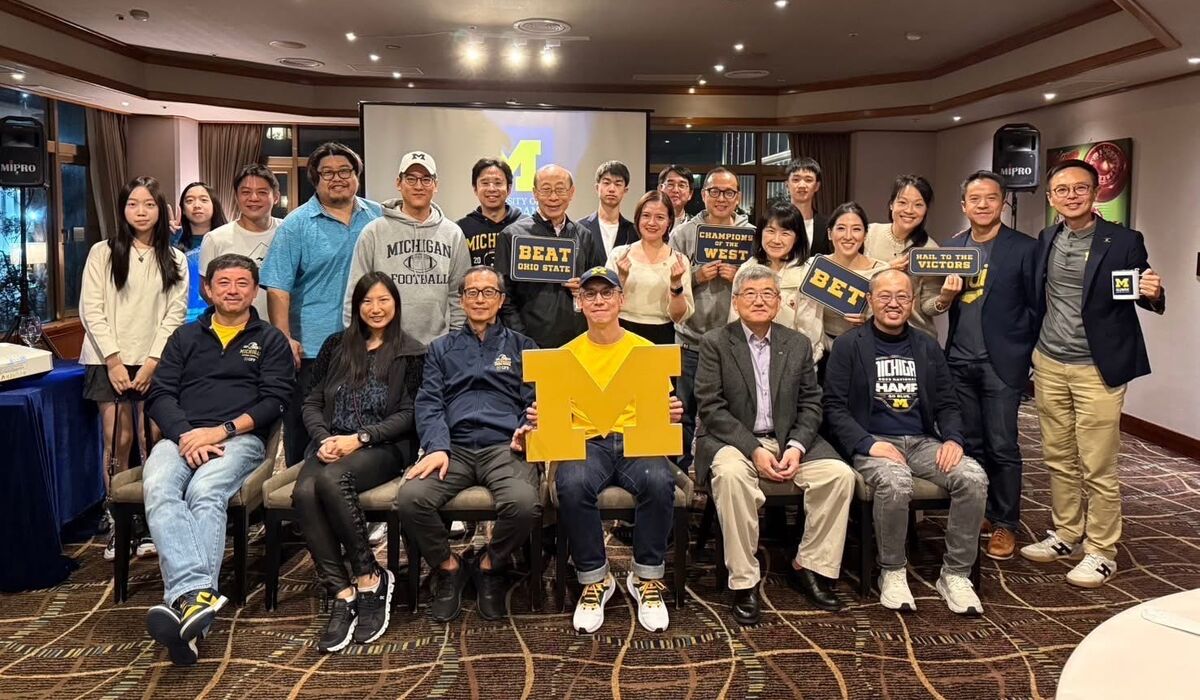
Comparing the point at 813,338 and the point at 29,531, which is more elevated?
the point at 813,338

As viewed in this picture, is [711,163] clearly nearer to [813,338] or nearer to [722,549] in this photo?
[813,338]

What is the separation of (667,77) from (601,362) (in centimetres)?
645

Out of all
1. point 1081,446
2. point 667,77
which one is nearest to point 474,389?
point 1081,446

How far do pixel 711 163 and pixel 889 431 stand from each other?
791cm

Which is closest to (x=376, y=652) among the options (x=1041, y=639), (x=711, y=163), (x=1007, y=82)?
(x=1041, y=639)

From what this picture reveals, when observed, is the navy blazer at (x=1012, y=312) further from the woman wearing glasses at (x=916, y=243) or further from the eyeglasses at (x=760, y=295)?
the eyeglasses at (x=760, y=295)

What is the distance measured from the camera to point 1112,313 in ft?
10.3

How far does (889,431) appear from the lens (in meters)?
3.15

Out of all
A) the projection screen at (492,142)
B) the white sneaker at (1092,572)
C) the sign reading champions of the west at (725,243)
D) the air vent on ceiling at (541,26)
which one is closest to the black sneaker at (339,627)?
the sign reading champions of the west at (725,243)

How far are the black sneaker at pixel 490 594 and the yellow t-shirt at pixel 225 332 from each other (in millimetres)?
1264

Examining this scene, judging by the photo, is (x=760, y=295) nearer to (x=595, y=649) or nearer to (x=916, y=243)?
(x=916, y=243)

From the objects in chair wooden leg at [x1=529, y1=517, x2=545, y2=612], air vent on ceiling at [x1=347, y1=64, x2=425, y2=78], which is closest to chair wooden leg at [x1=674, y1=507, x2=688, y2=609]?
chair wooden leg at [x1=529, y1=517, x2=545, y2=612]

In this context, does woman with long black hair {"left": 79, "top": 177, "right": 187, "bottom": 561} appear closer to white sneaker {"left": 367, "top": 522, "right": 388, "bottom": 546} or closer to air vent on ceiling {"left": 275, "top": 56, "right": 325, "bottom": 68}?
white sneaker {"left": 367, "top": 522, "right": 388, "bottom": 546}

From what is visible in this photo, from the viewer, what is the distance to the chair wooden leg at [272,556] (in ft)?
9.29
